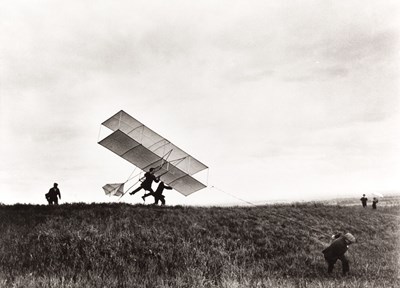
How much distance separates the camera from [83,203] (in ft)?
62.9

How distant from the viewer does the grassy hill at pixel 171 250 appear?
10.6 m

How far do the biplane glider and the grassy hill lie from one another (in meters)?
2.64

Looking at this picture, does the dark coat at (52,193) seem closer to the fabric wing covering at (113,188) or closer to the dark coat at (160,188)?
the fabric wing covering at (113,188)

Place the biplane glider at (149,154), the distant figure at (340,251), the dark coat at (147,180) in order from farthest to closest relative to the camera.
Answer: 1. the dark coat at (147,180)
2. the biplane glider at (149,154)
3. the distant figure at (340,251)

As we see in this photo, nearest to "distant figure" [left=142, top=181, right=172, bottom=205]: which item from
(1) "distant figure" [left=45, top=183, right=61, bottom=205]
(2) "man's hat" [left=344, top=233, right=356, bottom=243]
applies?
(1) "distant figure" [left=45, top=183, right=61, bottom=205]

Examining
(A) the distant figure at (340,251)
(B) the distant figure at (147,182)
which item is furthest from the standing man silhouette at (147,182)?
(A) the distant figure at (340,251)

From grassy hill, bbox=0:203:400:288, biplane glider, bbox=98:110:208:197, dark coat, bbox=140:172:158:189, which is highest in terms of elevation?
biplane glider, bbox=98:110:208:197

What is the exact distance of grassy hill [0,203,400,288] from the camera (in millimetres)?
10570

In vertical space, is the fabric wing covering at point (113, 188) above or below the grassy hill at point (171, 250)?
above

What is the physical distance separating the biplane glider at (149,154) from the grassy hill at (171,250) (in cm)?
264

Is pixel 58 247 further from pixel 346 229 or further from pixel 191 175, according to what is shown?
pixel 346 229

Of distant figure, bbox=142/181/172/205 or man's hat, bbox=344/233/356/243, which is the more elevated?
distant figure, bbox=142/181/172/205

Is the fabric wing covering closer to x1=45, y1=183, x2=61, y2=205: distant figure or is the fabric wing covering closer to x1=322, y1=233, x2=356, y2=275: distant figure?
x1=45, y1=183, x2=61, y2=205: distant figure

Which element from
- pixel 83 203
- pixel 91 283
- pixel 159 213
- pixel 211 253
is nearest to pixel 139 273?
pixel 91 283
